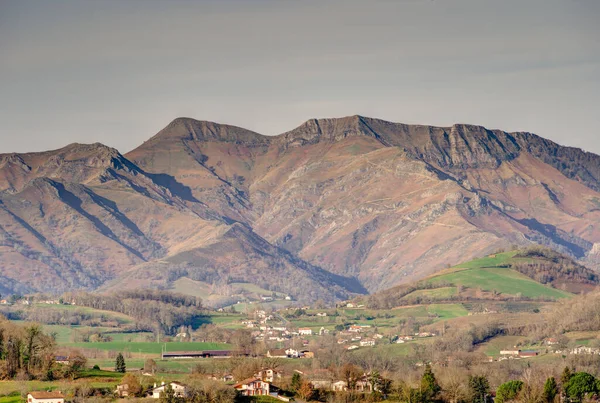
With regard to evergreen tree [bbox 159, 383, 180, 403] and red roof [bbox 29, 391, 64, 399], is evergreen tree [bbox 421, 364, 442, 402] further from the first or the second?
red roof [bbox 29, 391, 64, 399]

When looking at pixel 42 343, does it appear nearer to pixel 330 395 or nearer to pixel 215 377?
pixel 215 377

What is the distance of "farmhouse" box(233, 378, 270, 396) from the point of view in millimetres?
136875

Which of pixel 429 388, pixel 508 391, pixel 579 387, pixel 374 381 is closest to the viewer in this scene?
pixel 508 391

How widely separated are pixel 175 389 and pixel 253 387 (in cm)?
Result: 1268

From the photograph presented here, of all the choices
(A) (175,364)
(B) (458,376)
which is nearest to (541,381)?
(B) (458,376)

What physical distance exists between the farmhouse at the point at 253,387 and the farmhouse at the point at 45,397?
20111mm

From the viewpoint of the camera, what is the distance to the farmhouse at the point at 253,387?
136875 mm

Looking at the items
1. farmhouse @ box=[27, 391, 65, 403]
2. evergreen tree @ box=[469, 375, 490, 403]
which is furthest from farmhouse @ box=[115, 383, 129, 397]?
evergreen tree @ box=[469, 375, 490, 403]

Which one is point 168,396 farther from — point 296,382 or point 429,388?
point 429,388

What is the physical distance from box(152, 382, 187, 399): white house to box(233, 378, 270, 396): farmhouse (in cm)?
758

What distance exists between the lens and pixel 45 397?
12081 cm

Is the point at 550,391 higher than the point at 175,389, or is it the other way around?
the point at 175,389

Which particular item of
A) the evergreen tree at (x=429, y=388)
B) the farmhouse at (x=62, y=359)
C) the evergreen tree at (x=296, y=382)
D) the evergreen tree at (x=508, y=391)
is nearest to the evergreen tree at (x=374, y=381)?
the evergreen tree at (x=429, y=388)

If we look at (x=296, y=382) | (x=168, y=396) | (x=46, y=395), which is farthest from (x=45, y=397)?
(x=296, y=382)
